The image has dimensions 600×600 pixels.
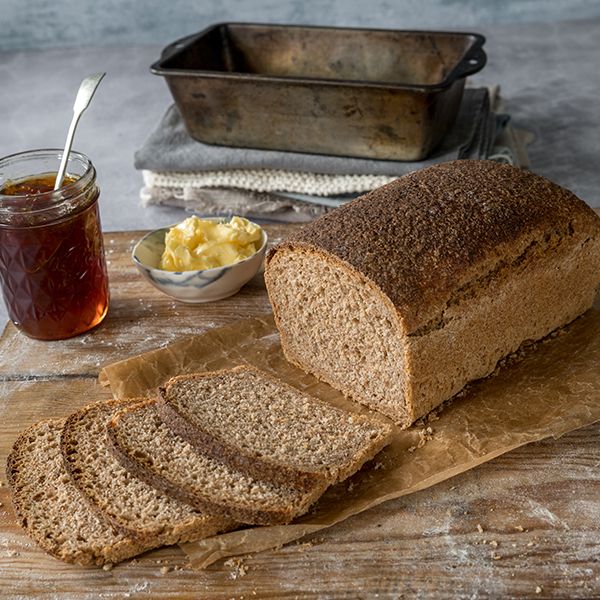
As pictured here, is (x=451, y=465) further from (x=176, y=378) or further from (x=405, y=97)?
(x=405, y=97)

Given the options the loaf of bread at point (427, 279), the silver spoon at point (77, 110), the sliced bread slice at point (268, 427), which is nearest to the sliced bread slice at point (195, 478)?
the sliced bread slice at point (268, 427)

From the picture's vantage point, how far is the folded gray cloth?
457cm

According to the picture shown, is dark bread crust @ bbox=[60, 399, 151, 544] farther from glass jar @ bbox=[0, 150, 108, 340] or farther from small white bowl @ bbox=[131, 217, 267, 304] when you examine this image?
small white bowl @ bbox=[131, 217, 267, 304]

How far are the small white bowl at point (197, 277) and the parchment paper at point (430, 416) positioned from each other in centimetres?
21

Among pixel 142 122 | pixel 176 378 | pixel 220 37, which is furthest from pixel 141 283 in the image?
pixel 142 122

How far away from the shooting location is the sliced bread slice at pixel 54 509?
239 cm

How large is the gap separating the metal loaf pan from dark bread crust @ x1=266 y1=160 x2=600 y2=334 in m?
1.16

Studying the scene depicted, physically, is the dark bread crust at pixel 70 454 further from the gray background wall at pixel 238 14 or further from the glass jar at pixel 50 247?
the gray background wall at pixel 238 14

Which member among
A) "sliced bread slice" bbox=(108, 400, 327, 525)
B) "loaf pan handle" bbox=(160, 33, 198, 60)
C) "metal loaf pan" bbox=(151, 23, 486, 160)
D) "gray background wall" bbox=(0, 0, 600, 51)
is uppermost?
"loaf pan handle" bbox=(160, 33, 198, 60)

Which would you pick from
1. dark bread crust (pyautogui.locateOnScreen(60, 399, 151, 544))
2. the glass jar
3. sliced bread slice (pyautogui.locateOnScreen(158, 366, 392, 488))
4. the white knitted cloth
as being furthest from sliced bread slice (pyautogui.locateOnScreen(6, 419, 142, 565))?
the white knitted cloth

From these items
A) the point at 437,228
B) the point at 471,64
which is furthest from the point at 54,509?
the point at 471,64

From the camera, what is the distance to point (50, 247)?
320 centimetres

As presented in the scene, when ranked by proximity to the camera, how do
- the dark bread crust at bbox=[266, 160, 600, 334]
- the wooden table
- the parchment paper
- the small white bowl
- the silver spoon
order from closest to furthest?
the wooden table, the parchment paper, the dark bread crust at bbox=[266, 160, 600, 334], the silver spoon, the small white bowl

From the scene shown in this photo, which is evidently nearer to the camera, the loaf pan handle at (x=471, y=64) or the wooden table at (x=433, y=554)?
the wooden table at (x=433, y=554)
